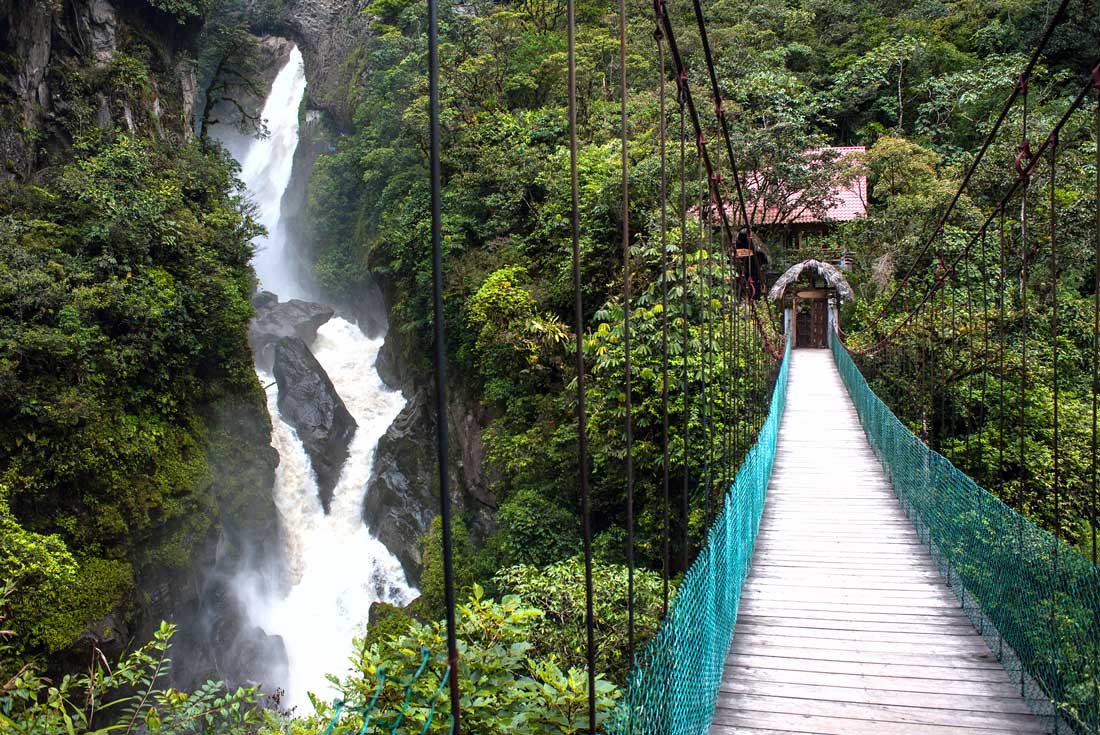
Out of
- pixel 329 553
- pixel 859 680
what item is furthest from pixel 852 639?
pixel 329 553

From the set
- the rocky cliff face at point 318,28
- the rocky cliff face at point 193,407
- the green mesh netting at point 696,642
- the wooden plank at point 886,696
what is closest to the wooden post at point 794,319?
the rocky cliff face at point 193,407

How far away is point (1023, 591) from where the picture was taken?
A: 322 cm

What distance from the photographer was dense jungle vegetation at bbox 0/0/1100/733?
5414 millimetres

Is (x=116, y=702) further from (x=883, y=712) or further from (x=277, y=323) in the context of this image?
(x=277, y=323)

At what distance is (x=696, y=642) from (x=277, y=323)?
16838mm

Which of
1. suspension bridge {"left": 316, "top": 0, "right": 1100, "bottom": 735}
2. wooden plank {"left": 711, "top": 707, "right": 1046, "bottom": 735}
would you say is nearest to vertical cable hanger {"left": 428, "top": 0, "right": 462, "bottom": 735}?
suspension bridge {"left": 316, "top": 0, "right": 1100, "bottom": 735}

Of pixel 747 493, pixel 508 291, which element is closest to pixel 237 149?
pixel 508 291

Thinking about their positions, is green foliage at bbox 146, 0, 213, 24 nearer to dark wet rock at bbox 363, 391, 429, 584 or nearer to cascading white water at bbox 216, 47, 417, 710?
cascading white water at bbox 216, 47, 417, 710

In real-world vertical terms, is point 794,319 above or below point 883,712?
above

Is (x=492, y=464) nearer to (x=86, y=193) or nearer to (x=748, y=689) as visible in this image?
(x=86, y=193)

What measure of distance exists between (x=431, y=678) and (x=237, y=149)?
2853 centimetres

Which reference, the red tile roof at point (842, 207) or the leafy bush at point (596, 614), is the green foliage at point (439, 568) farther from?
the red tile roof at point (842, 207)

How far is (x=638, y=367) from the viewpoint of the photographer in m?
7.98

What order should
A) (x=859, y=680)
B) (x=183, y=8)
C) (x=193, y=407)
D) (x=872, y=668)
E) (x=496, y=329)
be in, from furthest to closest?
1. (x=183, y=8)
2. (x=193, y=407)
3. (x=496, y=329)
4. (x=872, y=668)
5. (x=859, y=680)
